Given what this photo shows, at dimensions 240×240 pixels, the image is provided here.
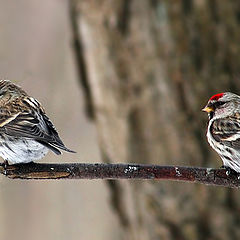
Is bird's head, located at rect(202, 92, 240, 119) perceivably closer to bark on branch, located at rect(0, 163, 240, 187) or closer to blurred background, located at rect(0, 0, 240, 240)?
bark on branch, located at rect(0, 163, 240, 187)

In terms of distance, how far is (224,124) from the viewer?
15.1 ft

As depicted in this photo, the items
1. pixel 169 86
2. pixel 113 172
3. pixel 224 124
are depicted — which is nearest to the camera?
pixel 113 172

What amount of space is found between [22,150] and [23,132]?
0.40 feet

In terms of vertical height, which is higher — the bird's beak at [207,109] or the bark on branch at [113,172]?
the bird's beak at [207,109]

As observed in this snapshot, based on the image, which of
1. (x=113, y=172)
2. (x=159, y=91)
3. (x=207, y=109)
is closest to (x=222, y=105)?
(x=207, y=109)

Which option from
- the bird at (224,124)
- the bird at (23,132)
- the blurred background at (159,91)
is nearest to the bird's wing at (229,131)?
the bird at (224,124)

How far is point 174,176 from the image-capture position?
365cm

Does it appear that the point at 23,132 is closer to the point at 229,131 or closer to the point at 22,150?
the point at 22,150

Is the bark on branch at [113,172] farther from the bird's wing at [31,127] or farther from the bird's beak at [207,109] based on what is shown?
the bird's beak at [207,109]

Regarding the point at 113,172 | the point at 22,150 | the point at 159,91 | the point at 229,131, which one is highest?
the point at 159,91

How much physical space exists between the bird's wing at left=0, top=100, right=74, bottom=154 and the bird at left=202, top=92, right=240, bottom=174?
1074 mm

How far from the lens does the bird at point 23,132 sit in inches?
162

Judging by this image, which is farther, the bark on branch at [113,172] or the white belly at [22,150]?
the white belly at [22,150]

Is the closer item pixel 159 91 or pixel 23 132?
pixel 23 132
